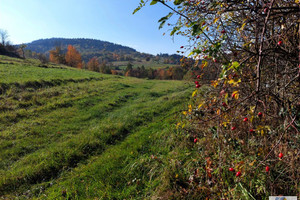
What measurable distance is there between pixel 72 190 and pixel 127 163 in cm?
139

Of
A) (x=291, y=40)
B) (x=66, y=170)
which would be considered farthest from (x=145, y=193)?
(x=291, y=40)

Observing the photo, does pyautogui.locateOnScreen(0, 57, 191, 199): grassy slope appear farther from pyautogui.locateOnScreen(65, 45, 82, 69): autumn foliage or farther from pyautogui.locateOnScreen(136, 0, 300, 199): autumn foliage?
pyautogui.locateOnScreen(65, 45, 82, 69): autumn foliage

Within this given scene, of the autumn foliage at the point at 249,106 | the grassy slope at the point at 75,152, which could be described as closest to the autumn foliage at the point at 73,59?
the grassy slope at the point at 75,152

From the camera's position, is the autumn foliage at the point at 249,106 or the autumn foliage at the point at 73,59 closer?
Answer: the autumn foliage at the point at 249,106

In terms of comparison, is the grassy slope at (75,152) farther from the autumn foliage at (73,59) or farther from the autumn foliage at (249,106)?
the autumn foliage at (73,59)

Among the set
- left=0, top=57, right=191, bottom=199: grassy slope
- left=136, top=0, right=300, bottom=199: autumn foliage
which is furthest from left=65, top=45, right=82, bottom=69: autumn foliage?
left=136, top=0, right=300, bottom=199: autumn foliage

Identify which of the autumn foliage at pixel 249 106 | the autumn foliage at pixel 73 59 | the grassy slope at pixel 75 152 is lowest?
the grassy slope at pixel 75 152

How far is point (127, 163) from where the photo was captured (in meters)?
4.46

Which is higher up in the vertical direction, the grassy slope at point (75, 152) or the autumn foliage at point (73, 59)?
the autumn foliage at point (73, 59)

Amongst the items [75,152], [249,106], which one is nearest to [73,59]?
[75,152]

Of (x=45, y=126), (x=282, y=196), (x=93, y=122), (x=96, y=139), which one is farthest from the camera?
(x=93, y=122)

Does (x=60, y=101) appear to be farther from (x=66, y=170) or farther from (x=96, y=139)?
(x=66, y=170)

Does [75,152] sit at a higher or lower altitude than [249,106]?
lower

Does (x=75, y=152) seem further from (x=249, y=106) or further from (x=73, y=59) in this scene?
(x=73, y=59)
